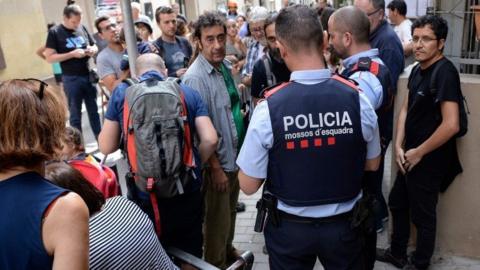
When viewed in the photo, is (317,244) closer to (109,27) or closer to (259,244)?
(259,244)

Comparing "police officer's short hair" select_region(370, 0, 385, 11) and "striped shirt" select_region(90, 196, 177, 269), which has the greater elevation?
"police officer's short hair" select_region(370, 0, 385, 11)

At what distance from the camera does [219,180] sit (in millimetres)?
2963

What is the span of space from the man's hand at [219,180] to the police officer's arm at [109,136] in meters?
0.69

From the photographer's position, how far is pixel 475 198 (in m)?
3.16

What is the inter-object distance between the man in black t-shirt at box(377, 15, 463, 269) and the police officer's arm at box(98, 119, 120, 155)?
1933 mm

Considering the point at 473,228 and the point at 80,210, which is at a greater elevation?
the point at 80,210

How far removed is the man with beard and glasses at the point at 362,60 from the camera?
2.70m

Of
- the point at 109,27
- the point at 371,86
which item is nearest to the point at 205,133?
the point at 371,86

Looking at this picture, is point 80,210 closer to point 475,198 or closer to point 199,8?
point 475,198

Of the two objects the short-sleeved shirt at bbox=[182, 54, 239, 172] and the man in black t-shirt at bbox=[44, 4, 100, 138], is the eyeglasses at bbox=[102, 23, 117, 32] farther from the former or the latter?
the short-sleeved shirt at bbox=[182, 54, 239, 172]

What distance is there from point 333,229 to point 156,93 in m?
1.14

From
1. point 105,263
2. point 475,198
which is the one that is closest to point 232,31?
point 475,198

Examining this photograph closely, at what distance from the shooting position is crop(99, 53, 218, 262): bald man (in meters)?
2.55

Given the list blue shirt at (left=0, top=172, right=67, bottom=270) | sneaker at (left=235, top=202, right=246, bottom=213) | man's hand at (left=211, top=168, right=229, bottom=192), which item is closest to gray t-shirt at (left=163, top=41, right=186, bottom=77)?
sneaker at (left=235, top=202, right=246, bottom=213)
